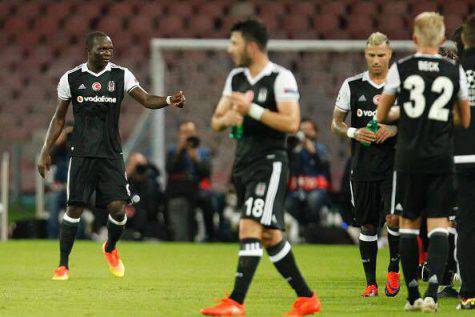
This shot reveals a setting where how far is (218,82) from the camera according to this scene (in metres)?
18.0

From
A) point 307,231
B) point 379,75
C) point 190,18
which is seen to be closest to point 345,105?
point 379,75

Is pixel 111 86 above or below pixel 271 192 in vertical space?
above

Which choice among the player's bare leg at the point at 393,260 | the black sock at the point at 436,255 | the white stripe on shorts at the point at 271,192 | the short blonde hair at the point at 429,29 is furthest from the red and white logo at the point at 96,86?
the black sock at the point at 436,255

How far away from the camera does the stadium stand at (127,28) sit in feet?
65.4

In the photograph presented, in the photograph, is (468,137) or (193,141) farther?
(193,141)

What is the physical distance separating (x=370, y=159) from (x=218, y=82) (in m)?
9.80

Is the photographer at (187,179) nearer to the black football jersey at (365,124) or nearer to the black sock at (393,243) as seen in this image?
the black football jersey at (365,124)

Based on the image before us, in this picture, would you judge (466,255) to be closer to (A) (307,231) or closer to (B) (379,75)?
(B) (379,75)

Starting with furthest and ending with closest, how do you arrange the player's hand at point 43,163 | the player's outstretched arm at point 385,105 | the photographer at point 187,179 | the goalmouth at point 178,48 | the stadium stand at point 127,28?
the stadium stand at point 127,28
the goalmouth at point 178,48
the photographer at point 187,179
the player's hand at point 43,163
the player's outstretched arm at point 385,105

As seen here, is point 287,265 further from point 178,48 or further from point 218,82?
point 218,82

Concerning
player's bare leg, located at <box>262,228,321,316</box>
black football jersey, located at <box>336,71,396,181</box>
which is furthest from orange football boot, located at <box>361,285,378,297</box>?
player's bare leg, located at <box>262,228,321,316</box>

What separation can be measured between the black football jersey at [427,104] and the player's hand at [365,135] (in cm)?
147

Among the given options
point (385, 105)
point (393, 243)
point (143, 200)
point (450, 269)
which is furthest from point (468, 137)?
point (143, 200)

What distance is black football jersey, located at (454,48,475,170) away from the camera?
7.03 metres
